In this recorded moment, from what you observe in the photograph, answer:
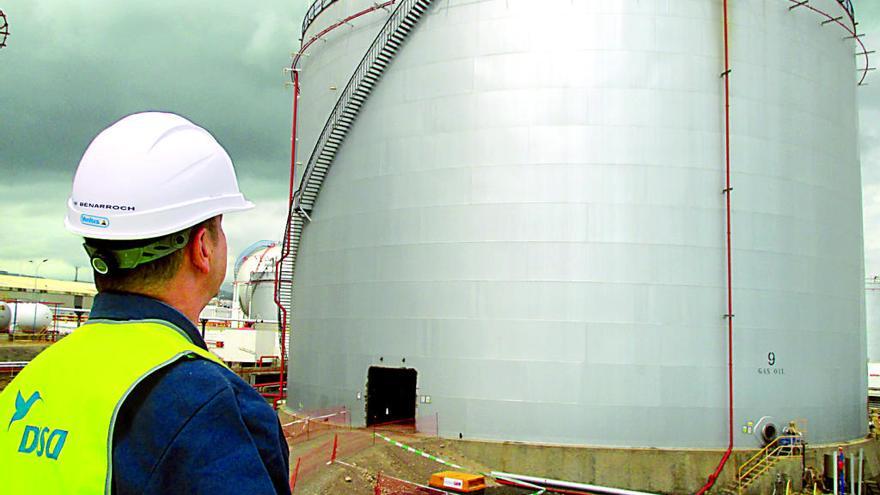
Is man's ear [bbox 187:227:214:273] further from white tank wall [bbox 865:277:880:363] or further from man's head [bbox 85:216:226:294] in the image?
white tank wall [bbox 865:277:880:363]

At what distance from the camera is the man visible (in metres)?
1.62

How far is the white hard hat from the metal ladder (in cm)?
1648

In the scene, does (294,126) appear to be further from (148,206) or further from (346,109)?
(148,206)

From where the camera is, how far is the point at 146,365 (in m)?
1.71

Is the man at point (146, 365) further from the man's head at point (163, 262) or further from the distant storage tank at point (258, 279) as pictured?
the distant storage tank at point (258, 279)

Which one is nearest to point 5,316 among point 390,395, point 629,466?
point 390,395

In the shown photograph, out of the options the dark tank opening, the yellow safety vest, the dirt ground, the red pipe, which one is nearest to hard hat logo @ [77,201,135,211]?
the yellow safety vest

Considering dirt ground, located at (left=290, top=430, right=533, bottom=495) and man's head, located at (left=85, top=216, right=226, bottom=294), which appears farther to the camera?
dirt ground, located at (left=290, top=430, right=533, bottom=495)

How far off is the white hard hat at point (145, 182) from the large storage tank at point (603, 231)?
14.0m

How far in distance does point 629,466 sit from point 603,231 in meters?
4.70

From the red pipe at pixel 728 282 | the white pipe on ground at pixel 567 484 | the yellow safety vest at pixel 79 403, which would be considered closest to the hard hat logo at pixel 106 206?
the yellow safety vest at pixel 79 403

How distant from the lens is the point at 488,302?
16.1 m

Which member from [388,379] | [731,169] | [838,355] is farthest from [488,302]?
[838,355]

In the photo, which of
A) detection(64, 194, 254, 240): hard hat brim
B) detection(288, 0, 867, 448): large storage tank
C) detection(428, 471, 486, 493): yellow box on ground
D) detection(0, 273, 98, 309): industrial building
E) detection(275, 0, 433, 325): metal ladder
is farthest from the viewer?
detection(0, 273, 98, 309): industrial building
